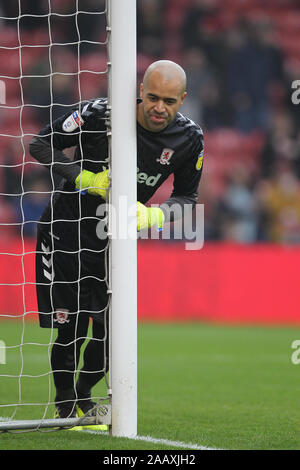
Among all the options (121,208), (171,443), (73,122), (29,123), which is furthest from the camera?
(29,123)

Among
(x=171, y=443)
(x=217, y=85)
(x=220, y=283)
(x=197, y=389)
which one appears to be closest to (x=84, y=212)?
(x=171, y=443)

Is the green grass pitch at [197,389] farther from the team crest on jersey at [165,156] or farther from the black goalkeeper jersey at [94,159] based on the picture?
the team crest on jersey at [165,156]

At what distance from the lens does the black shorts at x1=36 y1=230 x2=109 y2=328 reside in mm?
4297

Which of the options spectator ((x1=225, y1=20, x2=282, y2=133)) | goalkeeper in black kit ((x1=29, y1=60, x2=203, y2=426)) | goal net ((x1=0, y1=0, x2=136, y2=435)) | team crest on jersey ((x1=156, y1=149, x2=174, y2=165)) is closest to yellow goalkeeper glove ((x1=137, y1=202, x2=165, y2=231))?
goalkeeper in black kit ((x1=29, y1=60, x2=203, y2=426))

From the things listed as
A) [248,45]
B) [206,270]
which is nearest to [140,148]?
[206,270]

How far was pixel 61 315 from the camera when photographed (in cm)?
432

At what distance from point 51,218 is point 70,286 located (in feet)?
1.20

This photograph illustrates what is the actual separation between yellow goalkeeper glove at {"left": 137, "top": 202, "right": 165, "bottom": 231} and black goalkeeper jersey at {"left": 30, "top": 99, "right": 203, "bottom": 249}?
188mm

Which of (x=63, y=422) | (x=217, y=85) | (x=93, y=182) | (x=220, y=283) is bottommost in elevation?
(x=63, y=422)

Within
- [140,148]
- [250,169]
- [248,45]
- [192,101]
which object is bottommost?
[140,148]

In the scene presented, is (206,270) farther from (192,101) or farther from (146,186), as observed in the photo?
(146,186)

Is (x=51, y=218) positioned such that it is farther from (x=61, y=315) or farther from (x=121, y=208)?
(x=121, y=208)
